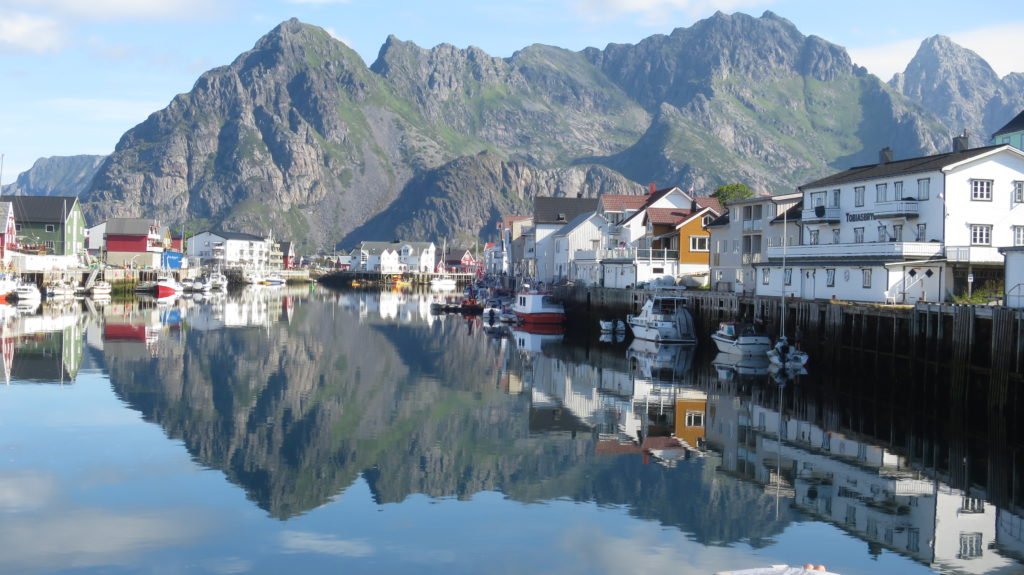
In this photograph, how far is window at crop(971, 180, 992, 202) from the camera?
52531 mm

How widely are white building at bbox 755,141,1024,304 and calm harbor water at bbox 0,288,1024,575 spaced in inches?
209

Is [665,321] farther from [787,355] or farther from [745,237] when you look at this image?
[787,355]

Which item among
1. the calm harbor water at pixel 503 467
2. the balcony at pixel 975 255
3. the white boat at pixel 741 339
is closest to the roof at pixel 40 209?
the calm harbor water at pixel 503 467

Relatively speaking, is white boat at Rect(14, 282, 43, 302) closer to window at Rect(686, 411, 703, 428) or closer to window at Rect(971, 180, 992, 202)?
window at Rect(686, 411, 703, 428)

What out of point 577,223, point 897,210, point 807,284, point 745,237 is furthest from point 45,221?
point 897,210

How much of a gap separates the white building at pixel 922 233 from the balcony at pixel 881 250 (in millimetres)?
52

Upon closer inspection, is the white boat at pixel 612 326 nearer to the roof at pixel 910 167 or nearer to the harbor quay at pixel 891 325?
the harbor quay at pixel 891 325

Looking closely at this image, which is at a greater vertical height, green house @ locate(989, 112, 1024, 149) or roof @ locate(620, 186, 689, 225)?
green house @ locate(989, 112, 1024, 149)

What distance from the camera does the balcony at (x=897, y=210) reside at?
178 feet

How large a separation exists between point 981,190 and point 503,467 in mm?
35738

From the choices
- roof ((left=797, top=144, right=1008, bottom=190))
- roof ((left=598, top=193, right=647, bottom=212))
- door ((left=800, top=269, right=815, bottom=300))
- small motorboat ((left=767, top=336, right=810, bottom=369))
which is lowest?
small motorboat ((left=767, top=336, right=810, bottom=369))

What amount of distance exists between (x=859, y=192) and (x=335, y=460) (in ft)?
136

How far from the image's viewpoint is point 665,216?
8850cm

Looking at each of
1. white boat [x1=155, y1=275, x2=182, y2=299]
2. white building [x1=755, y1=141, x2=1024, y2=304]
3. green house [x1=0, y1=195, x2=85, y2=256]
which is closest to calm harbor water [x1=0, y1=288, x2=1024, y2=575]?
white building [x1=755, y1=141, x2=1024, y2=304]
